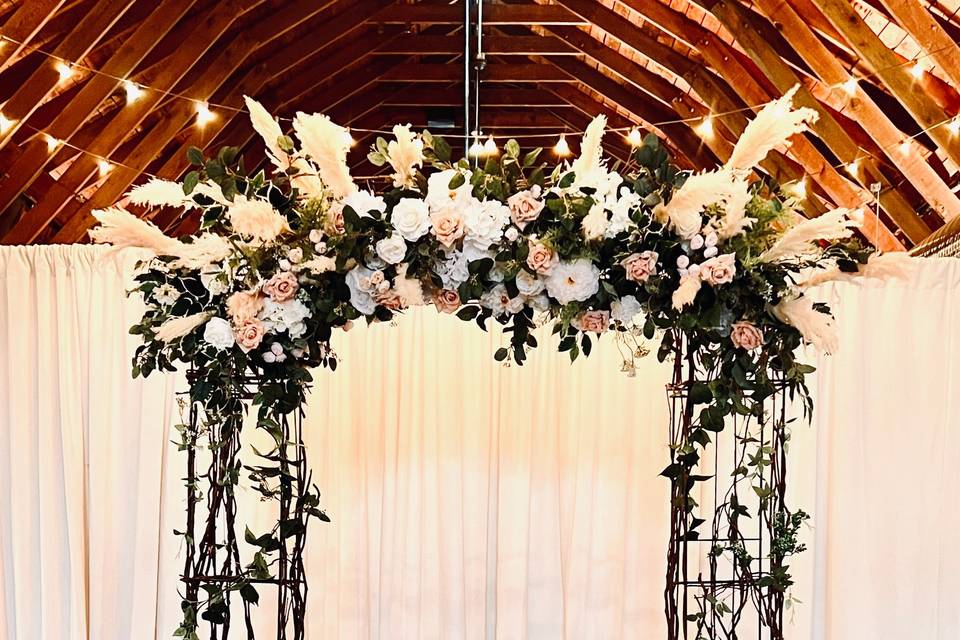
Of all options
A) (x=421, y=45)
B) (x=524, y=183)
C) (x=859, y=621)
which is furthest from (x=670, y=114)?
(x=524, y=183)

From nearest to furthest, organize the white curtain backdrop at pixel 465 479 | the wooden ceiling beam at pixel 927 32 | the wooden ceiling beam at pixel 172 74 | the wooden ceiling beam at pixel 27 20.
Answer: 1. the white curtain backdrop at pixel 465 479
2. the wooden ceiling beam at pixel 927 32
3. the wooden ceiling beam at pixel 27 20
4. the wooden ceiling beam at pixel 172 74

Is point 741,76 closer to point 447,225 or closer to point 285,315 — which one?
point 447,225

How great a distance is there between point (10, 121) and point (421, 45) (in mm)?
2341

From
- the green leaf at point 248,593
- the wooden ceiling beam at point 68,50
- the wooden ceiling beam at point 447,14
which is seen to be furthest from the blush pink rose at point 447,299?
the wooden ceiling beam at point 447,14

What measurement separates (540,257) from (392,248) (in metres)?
0.35

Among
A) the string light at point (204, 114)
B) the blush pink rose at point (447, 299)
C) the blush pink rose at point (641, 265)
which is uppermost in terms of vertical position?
the string light at point (204, 114)

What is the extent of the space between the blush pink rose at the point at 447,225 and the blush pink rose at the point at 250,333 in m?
0.48

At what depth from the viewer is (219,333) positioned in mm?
2717

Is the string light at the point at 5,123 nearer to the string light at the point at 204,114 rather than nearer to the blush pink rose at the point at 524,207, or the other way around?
the string light at the point at 204,114

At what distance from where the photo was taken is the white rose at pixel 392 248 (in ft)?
8.82

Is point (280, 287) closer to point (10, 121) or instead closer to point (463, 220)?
point (463, 220)

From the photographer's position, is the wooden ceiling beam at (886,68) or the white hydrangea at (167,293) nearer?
the white hydrangea at (167,293)

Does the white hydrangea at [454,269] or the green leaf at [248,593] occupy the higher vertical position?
the white hydrangea at [454,269]

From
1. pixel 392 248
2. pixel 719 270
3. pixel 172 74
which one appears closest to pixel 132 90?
pixel 172 74
